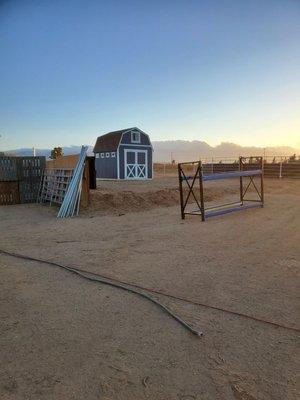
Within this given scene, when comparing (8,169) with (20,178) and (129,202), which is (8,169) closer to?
(20,178)

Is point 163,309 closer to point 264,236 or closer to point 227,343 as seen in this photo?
point 227,343

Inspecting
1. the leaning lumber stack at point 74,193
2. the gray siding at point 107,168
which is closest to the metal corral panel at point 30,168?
the leaning lumber stack at point 74,193

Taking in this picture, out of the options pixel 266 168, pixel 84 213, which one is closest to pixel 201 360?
pixel 84 213

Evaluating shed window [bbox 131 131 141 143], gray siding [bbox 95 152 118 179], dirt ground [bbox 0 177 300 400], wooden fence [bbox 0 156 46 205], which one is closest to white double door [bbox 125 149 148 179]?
shed window [bbox 131 131 141 143]

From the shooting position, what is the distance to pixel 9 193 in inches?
617

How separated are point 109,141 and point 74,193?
21.3 metres

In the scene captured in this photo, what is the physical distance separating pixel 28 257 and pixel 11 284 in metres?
1.44

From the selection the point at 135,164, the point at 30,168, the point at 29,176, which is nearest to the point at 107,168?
the point at 135,164

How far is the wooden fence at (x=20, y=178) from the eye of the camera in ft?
51.1

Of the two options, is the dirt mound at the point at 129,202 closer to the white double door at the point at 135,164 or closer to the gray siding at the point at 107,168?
the white double door at the point at 135,164

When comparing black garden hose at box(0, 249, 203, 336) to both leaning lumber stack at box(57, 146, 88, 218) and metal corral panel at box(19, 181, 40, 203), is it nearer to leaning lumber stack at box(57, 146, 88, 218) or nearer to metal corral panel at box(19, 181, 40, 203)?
leaning lumber stack at box(57, 146, 88, 218)

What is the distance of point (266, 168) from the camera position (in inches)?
1293

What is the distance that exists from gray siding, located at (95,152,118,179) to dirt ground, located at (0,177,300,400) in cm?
2416

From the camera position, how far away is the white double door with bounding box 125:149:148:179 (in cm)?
3183
